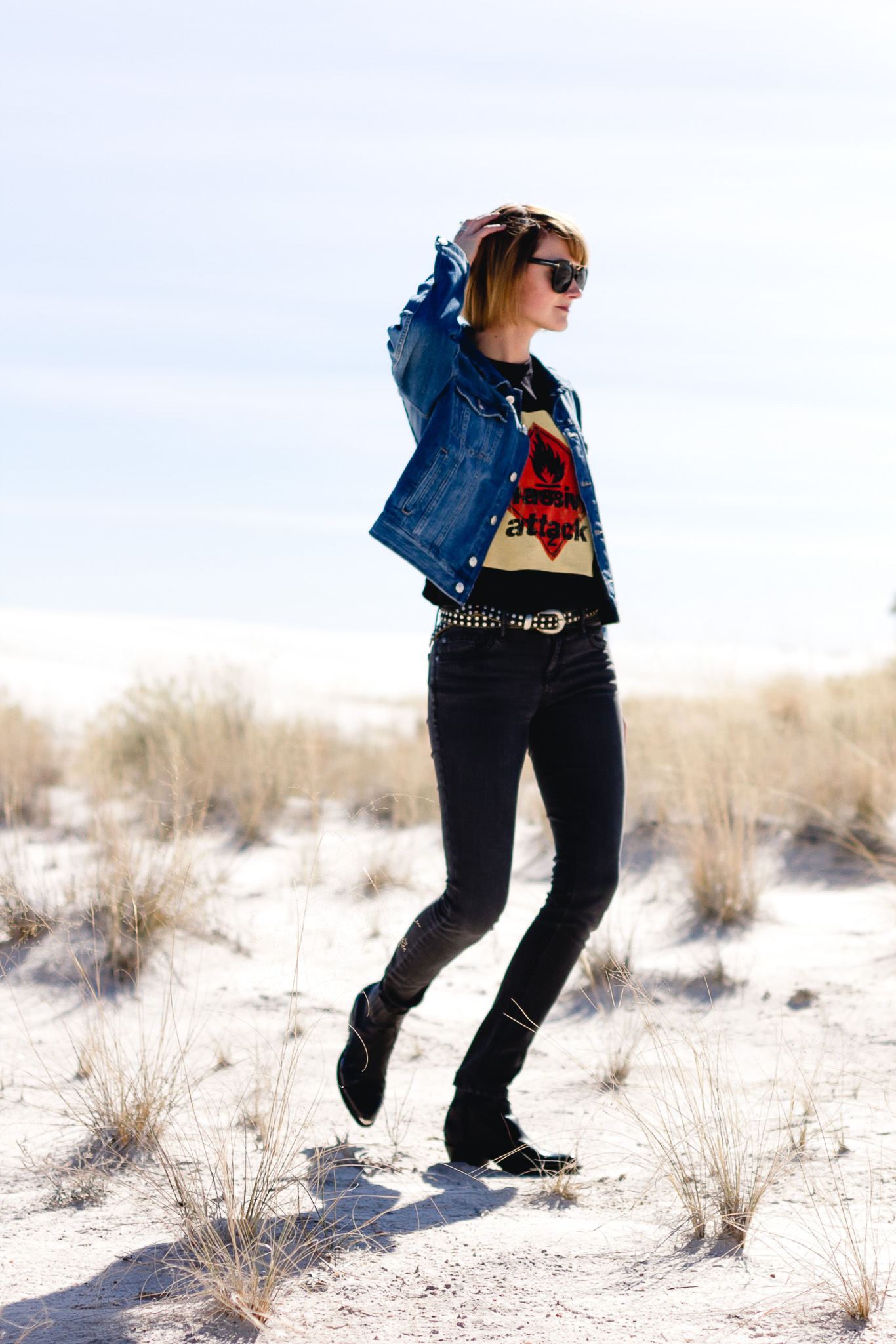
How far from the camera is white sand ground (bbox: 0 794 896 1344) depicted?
2.03 metres

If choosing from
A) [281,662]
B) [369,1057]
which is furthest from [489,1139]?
[281,662]

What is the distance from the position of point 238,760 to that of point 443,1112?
3.91m

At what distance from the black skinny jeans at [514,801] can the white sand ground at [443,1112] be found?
0.69 ft

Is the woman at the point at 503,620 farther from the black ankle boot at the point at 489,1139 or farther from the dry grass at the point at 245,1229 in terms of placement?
the dry grass at the point at 245,1229

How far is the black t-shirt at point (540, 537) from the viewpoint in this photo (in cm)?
265

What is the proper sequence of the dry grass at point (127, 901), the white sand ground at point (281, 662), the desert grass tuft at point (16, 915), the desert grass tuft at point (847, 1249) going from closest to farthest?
1. the desert grass tuft at point (847, 1249)
2. the desert grass tuft at point (16, 915)
3. the dry grass at point (127, 901)
4. the white sand ground at point (281, 662)

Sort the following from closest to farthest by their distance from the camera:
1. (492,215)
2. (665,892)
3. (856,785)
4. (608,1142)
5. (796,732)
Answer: (492,215) → (608,1142) → (665,892) → (856,785) → (796,732)

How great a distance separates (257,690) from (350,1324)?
23.2 feet

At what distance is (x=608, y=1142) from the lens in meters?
3.05

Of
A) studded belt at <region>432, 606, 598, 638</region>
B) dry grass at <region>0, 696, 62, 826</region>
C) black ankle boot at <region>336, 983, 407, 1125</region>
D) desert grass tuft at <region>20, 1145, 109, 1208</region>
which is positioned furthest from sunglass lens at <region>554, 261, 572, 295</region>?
dry grass at <region>0, 696, 62, 826</region>

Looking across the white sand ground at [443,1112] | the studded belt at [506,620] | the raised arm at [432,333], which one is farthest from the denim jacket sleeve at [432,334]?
the white sand ground at [443,1112]

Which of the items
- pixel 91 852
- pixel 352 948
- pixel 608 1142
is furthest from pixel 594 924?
pixel 91 852

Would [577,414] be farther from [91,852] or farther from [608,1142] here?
[91,852]

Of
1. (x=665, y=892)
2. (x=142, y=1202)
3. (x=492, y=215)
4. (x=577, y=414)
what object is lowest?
(x=142, y=1202)
